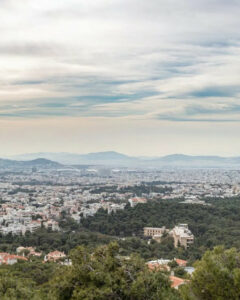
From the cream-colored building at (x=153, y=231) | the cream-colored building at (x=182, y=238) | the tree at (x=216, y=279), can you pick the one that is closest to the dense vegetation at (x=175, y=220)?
the cream-colored building at (x=182, y=238)

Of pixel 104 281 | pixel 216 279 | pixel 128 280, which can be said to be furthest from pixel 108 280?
pixel 216 279

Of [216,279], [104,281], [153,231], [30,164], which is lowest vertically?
[153,231]

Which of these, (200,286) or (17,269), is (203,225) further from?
(200,286)

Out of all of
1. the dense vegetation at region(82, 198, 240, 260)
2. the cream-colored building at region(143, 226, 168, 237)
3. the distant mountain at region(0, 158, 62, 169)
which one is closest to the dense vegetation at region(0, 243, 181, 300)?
the dense vegetation at region(82, 198, 240, 260)

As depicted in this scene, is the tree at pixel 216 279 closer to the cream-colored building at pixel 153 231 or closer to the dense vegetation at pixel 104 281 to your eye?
the dense vegetation at pixel 104 281

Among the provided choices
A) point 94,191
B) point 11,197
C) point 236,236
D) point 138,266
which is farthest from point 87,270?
point 94,191

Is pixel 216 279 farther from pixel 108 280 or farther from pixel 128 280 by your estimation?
pixel 108 280

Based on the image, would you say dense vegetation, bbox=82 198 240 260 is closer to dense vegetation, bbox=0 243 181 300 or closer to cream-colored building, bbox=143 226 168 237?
cream-colored building, bbox=143 226 168 237
